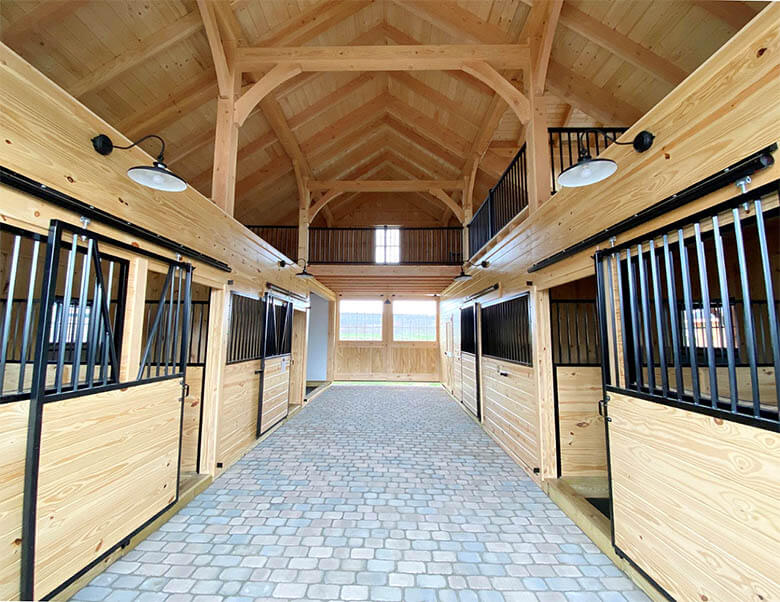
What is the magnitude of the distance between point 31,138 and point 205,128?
12.4 ft

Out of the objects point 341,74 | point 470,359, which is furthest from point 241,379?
point 341,74

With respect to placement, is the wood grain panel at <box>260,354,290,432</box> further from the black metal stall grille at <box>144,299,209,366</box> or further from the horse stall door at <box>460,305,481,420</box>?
the horse stall door at <box>460,305,481,420</box>

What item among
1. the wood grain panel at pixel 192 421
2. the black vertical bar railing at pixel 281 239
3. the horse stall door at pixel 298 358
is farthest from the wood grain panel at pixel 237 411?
the black vertical bar railing at pixel 281 239

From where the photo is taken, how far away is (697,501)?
144 centimetres

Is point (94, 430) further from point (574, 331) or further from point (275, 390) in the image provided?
point (574, 331)

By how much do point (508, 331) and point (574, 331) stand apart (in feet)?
2.91

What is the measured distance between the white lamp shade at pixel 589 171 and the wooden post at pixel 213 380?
9.76 feet

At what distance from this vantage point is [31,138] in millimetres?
1496

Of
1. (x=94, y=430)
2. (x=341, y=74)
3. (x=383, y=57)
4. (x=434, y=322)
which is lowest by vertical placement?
(x=94, y=430)

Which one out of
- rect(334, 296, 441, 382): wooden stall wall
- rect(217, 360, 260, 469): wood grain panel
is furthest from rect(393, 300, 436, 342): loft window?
rect(217, 360, 260, 469): wood grain panel

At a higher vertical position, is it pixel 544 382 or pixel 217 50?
pixel 217 50

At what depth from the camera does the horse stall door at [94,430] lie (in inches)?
59.0

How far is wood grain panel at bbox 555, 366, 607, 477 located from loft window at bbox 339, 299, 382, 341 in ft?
22.7

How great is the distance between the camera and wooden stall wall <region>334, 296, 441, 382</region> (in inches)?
372
